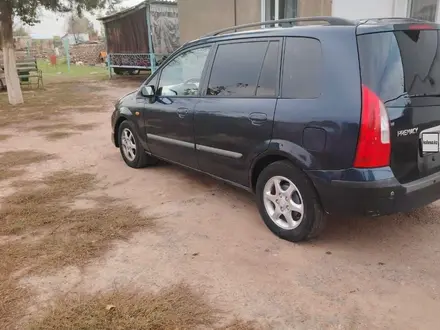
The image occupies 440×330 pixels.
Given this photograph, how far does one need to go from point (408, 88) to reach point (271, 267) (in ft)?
5.44

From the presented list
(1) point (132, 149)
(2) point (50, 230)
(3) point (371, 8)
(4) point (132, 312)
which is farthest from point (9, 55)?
(4) point (132, 312)

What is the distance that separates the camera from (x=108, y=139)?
7.88 meters

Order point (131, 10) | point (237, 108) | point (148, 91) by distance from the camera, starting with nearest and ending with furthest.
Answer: point (237, 108) → point (148, 91) → point (131, 10)

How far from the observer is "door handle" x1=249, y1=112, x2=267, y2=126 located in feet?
11.6

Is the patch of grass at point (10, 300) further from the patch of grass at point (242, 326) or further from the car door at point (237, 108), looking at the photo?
the car door at point (237, 108)

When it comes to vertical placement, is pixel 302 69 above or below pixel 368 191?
above

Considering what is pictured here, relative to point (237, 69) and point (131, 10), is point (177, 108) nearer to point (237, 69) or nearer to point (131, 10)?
point (237, 69)

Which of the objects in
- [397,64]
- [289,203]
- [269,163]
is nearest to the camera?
[397,64]

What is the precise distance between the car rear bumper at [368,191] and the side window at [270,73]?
82 cm

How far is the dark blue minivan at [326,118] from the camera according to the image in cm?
296

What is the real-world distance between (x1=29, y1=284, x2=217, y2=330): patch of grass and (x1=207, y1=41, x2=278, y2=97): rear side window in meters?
1.79

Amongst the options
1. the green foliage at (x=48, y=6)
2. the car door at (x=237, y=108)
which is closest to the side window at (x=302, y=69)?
the car door at (x=237, y=108)

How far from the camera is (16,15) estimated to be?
42.9ft

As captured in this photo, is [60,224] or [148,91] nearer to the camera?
[60,224]
